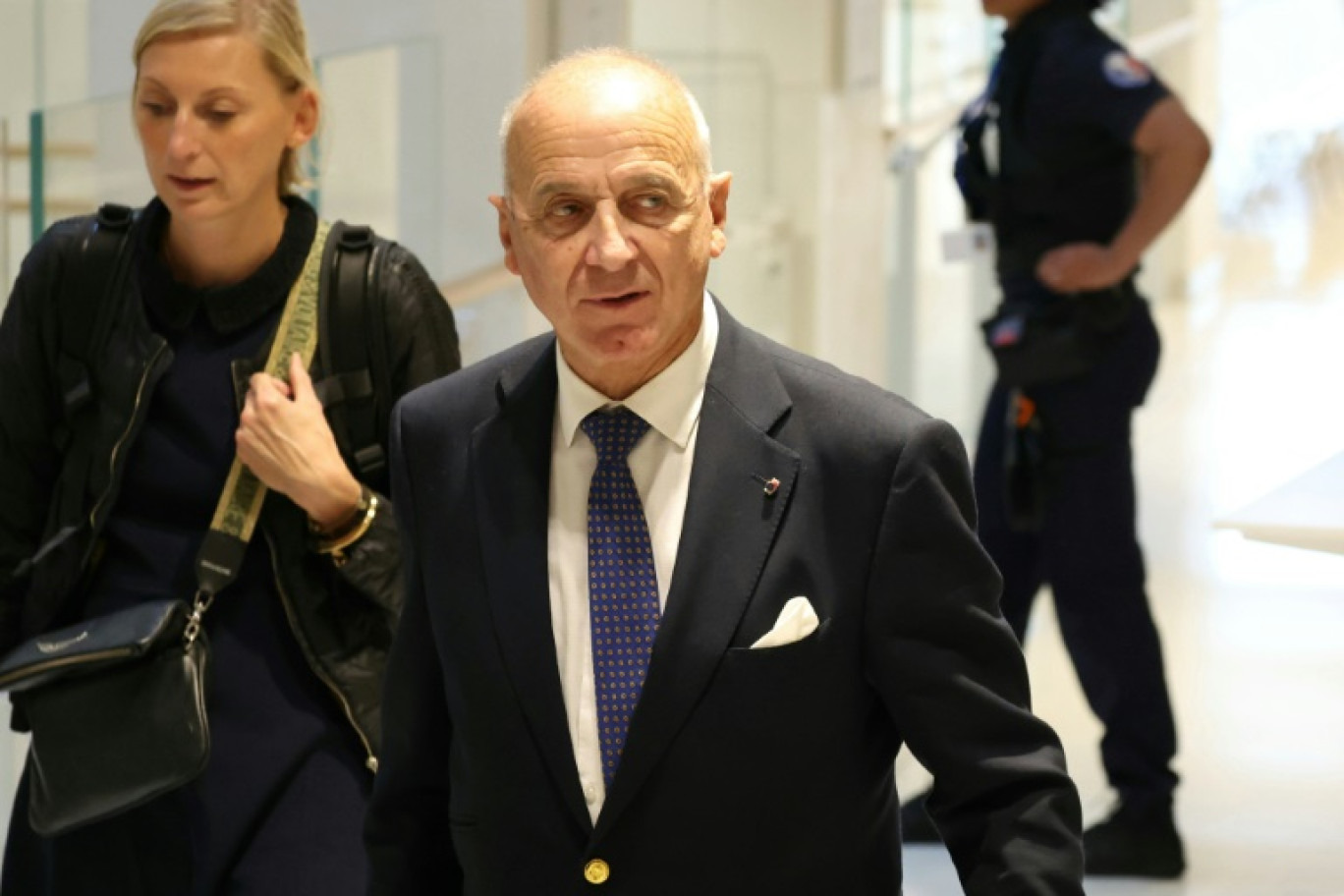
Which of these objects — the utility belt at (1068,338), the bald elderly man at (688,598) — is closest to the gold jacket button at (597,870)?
the bald elderly man at (688,598)

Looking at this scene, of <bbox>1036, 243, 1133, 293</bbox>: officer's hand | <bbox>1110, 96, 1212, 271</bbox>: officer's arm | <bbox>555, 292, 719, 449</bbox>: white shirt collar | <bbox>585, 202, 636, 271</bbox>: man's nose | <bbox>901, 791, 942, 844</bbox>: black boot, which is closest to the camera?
<bbox>585, 202, 636, 271</bbox>: man's nose

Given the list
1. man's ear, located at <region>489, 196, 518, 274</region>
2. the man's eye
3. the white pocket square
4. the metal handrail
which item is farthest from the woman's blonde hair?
the metal handrail

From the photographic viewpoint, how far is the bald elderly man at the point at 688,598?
209 centimetres

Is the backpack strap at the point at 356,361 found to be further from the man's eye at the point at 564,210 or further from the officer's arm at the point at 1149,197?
the officer's arm at the point at 1149,197

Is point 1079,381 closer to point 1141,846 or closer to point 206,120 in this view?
point 1141,846

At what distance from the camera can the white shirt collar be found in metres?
2.18

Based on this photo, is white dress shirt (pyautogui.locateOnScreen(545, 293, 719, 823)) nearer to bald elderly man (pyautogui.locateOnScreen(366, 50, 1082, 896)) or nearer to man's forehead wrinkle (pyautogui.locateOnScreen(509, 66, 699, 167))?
bald elderly man (pyautogui.locateOnScreen(366, 50, 1082, 896))

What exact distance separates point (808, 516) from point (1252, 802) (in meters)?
4.22

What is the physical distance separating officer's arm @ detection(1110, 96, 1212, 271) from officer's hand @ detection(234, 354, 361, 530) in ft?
8.50

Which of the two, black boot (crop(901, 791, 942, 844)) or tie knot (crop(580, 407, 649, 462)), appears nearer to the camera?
tie knot (crop(580, 407, 649, 462))

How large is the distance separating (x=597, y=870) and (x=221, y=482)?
1.22 meters

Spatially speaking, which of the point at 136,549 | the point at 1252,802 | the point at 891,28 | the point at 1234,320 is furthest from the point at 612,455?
the point at 1234,320

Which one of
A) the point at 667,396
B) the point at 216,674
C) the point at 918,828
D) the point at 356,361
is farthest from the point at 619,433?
the point at 918,828

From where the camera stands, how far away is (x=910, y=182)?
756 centimetres
